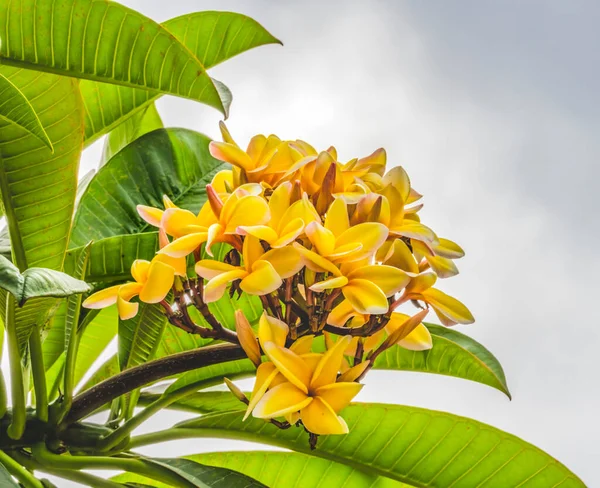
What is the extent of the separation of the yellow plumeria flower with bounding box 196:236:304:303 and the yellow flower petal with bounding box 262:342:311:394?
0.12ft

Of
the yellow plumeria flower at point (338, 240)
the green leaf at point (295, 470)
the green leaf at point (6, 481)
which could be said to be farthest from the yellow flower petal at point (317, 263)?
the green leaf at point (295, 470)

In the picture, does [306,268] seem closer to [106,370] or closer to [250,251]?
[250,251]

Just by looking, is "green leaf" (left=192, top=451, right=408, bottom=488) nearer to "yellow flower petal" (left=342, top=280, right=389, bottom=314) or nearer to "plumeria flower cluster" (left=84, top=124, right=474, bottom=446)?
"plumeria flower cluster" (left=84, top=124, right=474, bottom=446)

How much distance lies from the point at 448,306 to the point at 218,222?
192 millimetres

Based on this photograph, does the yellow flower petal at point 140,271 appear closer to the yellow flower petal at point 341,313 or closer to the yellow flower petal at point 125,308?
the yellow flower petal at point 125,308

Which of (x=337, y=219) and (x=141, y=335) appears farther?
(x=141, y=335)

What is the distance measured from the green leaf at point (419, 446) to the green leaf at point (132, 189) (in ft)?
0.96

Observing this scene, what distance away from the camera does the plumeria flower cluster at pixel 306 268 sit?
46cm

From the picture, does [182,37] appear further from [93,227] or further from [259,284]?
[259,284]

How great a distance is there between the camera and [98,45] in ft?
2.53

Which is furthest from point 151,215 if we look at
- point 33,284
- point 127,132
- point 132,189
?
point 127,132

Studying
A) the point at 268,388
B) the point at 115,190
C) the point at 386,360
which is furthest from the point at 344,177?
the point at 115,190

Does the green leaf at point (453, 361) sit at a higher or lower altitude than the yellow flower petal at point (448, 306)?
higher

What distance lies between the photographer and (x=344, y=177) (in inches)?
22.5
